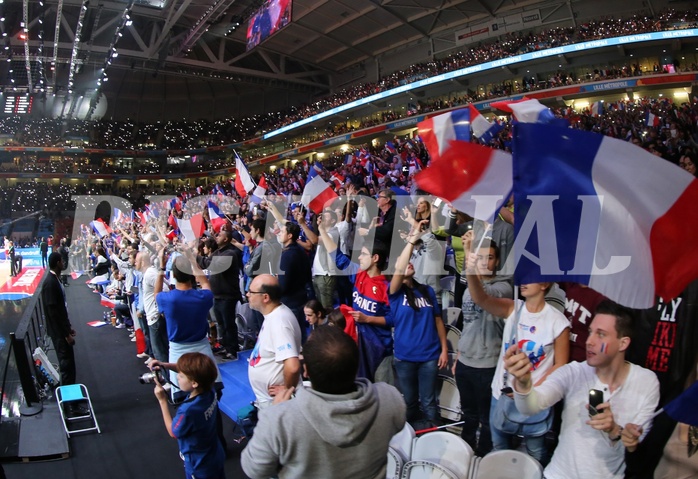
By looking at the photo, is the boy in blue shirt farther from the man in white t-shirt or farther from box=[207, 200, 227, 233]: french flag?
box=[207, 200, 227, 233]: french flag

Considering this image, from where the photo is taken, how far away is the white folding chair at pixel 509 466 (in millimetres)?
2953

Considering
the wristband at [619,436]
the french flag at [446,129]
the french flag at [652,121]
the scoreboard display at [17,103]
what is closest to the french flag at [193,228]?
the french flag at [446,129]

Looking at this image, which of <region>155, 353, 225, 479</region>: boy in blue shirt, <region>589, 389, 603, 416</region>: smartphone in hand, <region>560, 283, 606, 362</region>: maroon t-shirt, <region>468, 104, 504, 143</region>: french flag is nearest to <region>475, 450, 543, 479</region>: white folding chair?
<region>560, 283, 606, 362</region>: maroon t-shirt

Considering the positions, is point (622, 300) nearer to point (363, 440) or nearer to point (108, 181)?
point (363, 440)

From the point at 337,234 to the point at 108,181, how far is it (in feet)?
160

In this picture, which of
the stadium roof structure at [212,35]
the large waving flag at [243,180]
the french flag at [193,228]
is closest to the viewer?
the french flag at [193,228]

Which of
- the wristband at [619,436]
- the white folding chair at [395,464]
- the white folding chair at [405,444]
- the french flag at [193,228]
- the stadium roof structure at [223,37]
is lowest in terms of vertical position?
the white folding chair at [395,464]

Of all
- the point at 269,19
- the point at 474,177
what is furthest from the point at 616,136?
the point at 269,19

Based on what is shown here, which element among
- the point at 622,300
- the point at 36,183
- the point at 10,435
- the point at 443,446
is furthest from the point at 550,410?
the point at 36,183

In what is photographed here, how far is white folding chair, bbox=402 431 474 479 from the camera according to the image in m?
3.28

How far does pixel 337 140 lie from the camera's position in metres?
34.7

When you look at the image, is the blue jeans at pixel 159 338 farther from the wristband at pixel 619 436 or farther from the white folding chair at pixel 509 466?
the wristband at pixel 619 436

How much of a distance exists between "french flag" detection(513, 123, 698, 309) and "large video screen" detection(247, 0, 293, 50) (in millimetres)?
20438

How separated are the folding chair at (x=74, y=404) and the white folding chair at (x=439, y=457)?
3.72 metres
